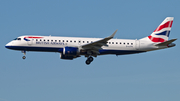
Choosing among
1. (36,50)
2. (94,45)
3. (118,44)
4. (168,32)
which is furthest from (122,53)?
(36,50)

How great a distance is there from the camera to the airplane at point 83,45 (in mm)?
52594

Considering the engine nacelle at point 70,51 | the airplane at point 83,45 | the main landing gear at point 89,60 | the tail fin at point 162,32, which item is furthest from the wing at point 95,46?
the tail fin at point 162,32

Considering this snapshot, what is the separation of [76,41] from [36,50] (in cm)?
626

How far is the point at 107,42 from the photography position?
52.2m

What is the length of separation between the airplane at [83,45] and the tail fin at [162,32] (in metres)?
1.45

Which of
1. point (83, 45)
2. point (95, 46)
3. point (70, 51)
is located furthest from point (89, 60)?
point (70, 51)

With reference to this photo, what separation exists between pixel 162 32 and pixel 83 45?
14674 mm

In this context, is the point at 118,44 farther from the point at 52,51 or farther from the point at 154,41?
the point at 52,51

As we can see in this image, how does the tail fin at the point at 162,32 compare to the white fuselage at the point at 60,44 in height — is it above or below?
above

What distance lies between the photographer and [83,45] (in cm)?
5241

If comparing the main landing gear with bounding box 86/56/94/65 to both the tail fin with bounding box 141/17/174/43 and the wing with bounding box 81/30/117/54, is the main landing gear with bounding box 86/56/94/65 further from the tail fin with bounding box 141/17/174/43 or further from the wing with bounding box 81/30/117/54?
the tail fin with bounding box 141/17/174/43

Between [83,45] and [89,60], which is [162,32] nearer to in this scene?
[89,60]

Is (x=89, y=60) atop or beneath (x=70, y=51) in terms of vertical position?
beneath

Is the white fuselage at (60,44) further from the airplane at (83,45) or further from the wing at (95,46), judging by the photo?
the wing at (95,46)
